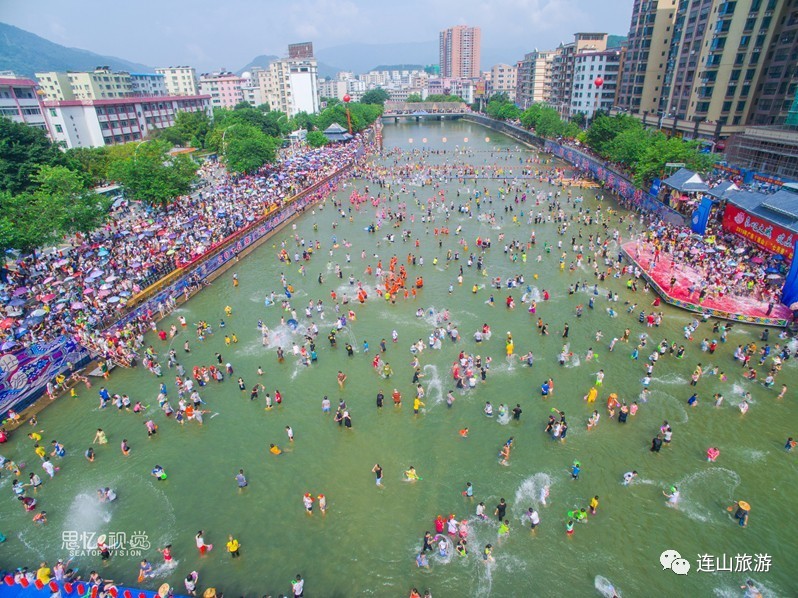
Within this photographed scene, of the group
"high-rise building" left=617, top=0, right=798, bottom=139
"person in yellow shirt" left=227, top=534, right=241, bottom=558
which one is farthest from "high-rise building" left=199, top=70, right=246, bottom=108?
"person in yellow shirt" left=227, top=534, right=241, bottom=558

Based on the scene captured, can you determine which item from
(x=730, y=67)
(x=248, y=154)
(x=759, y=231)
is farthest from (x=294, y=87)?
(x=759, y=231)

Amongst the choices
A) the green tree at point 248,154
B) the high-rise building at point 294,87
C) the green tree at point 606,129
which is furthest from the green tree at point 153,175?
the high-rise building at point 294,87

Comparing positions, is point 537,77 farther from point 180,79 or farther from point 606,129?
point 180,79

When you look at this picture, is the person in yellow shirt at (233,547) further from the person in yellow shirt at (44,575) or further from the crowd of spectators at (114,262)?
the crowd of spectators at (114,262)

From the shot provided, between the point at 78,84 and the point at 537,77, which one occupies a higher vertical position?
the point at 537,77

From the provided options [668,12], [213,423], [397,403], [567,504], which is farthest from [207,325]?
[668,12]

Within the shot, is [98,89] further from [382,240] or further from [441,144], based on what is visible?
[382,240]
